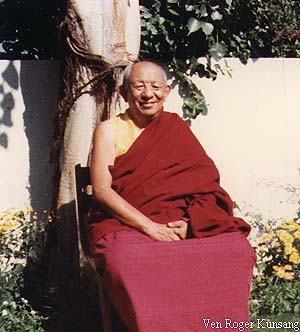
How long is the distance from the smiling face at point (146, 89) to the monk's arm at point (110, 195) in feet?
0.64

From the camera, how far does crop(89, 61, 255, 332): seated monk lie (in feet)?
10.6

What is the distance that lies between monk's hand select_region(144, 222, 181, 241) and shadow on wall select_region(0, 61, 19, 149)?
6.27ft

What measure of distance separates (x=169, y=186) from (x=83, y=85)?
44.3 inches

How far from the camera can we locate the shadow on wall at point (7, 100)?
16.5 feet

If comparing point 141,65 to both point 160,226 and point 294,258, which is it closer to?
point 160,226

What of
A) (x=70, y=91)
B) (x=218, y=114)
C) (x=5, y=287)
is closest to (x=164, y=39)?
(x=218, y=114)

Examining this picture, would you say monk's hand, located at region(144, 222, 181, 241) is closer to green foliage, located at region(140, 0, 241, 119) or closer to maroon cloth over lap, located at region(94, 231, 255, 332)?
maroon cloth over lap, located at region(94, 231, 255, 332)

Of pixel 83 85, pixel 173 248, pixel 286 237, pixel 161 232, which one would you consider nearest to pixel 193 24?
pixel 83 85

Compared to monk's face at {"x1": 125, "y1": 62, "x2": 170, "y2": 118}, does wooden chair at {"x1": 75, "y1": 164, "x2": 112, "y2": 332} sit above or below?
below

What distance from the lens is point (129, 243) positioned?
134 inches

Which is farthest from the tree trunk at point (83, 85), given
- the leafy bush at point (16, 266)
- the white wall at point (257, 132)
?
the white wall at point (257, 132)

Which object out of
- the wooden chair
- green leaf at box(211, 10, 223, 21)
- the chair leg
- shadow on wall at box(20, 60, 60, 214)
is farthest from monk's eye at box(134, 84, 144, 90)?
green leaf at box(211, 10, 223, 21)

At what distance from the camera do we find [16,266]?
186 inches

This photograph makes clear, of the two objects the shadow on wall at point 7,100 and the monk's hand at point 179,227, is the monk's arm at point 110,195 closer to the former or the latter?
the monk's hand at point 179,227
